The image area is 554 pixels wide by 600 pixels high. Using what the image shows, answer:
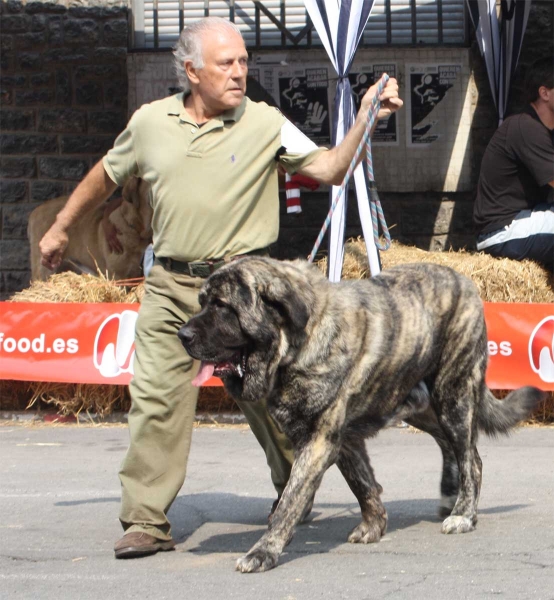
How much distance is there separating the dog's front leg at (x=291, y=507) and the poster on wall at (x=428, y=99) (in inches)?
323

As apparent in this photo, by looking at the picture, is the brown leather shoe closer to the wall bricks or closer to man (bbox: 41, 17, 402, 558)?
man (bbox: 41, 17, 402, 558)

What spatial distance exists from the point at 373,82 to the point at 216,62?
7.46m

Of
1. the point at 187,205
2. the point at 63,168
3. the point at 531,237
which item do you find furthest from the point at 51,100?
the point at 187,205

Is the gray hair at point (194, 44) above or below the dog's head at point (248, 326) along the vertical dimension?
above

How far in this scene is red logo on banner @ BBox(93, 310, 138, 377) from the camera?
851 centimetres

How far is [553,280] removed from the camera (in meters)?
9.15

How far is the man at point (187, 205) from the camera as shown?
15.9 ft

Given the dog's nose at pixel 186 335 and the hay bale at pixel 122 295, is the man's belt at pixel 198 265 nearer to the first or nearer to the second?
the dog's nose at pixel 186 335

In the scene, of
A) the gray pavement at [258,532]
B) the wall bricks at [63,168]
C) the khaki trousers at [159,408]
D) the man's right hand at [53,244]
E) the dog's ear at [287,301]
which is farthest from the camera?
the wall bricks at [63,168]

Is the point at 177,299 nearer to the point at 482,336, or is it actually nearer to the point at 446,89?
the point at 482,336

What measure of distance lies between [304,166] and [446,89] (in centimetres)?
765

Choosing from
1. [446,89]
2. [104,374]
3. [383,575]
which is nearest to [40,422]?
[104,374]

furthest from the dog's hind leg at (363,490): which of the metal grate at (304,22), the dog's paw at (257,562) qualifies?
the metal grate at (304,22)

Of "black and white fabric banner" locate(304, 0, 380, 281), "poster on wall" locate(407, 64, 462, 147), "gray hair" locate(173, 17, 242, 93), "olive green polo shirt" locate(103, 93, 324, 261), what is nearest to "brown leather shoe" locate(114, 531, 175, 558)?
"olive green polo shirt" locate(103, 93, 324, 261)
